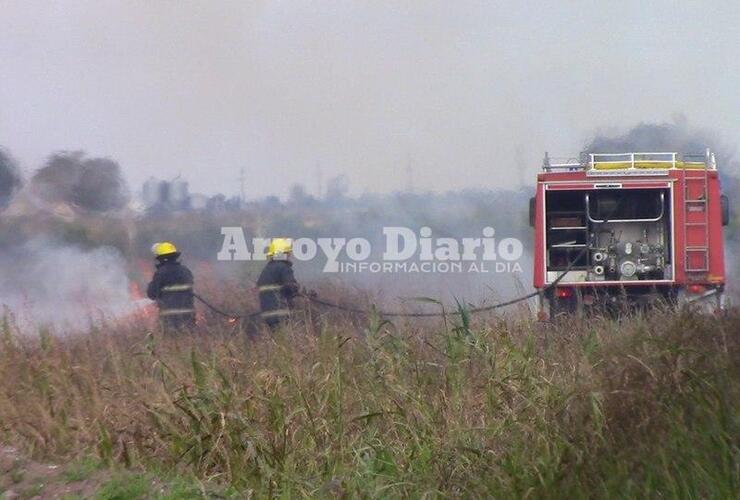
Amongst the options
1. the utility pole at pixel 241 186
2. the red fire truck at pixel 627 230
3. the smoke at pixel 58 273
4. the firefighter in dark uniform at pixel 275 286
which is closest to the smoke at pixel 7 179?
the smoke at pixel 58 273

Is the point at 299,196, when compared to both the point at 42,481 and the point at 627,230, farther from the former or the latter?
the point at 42,481

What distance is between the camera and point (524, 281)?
16.9 meters

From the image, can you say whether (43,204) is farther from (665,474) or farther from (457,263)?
(665,474)

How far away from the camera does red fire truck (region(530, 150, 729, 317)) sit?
14250 mm

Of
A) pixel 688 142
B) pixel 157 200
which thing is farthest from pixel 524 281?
pixel 157 200

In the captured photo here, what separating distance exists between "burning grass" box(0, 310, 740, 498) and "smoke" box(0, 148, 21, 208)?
826 centimetres

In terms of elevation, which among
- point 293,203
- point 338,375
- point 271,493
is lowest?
point 271,493

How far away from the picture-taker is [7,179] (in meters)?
17.3

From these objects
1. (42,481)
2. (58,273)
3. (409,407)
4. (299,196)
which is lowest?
(42,481)

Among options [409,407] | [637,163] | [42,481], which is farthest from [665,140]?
[42,481]

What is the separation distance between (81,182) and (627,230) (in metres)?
7.58

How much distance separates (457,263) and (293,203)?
2.48 meters

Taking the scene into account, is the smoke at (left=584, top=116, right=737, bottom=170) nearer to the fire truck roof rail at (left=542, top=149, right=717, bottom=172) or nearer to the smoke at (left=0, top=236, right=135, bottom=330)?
the fire truck roof rail at (left=542, top=149, right=717, bottom=172)

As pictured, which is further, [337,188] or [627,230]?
[337,188]
